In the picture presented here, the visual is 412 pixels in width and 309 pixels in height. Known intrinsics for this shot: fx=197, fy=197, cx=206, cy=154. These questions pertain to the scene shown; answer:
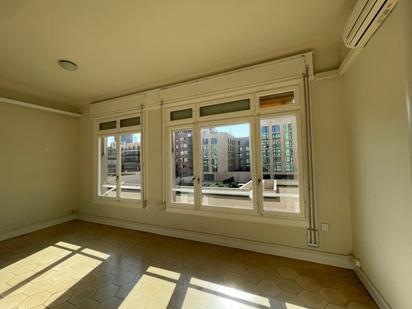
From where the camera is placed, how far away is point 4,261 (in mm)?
2854

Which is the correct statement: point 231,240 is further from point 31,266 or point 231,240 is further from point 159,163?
point 31,266

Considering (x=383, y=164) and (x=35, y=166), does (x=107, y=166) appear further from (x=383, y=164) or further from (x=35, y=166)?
(x=383, y=164)

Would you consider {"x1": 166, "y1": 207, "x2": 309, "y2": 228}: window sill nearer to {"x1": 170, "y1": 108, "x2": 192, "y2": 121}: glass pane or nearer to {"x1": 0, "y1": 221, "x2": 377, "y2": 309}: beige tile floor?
{"x1": 0, "y1": 221, "x2": 377, "y2": 309}: beige tile floor

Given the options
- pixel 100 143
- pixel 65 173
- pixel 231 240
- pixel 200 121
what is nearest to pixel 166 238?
pixel 231 240

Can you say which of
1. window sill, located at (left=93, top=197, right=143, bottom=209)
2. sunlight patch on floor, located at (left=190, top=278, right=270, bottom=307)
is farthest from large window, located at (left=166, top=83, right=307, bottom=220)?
sunlight patch on floor, located at (left=190, top=278, right=270, bottom=307)

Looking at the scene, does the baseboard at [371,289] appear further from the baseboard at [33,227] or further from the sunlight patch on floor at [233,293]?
the baseboard at [33,227]

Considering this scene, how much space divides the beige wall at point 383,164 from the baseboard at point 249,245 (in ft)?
1.11

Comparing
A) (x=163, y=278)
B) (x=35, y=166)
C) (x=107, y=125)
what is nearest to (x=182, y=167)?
(x=163, y=278)

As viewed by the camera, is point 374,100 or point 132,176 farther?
point 132,176

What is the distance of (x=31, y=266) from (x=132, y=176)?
210 centimetres

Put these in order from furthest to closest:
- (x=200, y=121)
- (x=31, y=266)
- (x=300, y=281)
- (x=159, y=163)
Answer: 1. (x=159, y=163)
2. (x=200, y=121)
3. (x=31, y=266)
4. (x=300, y=281)

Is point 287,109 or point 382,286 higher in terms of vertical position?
point 287,109

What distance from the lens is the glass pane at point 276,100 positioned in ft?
9.67

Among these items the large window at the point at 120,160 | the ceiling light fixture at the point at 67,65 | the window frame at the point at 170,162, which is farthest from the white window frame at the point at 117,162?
the ceiling light fixture at the point at 67,65
